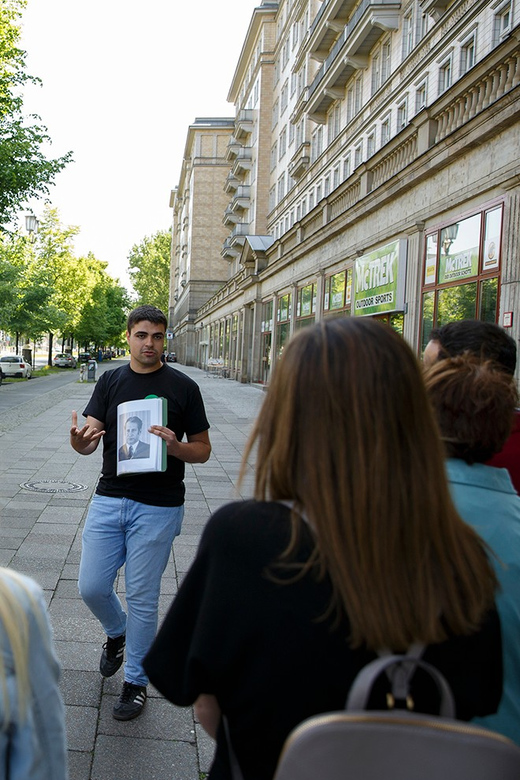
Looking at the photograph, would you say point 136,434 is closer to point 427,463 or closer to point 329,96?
point 427,463

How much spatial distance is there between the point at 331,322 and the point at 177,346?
369ft

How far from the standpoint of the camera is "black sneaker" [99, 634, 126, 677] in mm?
4102

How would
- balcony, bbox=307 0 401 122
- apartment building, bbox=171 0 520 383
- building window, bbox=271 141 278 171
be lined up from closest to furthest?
apartment building, bbox=171 0 520 383
balcony, bbox=307 0 401 122
building window, bbox=271 141 278 171

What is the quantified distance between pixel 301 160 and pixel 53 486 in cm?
2952

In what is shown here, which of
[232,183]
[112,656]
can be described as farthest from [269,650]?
[232,183]

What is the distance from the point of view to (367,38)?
25.1m

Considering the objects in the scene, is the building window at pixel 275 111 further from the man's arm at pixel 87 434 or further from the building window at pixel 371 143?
the man's arm at pixel 87 434

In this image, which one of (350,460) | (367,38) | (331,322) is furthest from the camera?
(367,38)

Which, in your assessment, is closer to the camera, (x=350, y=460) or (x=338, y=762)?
(x=338, y=762)

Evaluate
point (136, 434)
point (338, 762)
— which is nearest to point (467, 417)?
point (338, 762)

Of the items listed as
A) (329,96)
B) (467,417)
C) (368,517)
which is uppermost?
(329,96)

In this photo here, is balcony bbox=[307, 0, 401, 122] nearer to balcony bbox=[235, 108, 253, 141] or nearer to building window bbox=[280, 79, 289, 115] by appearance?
building window bbox=[280, 79, 289, 115]

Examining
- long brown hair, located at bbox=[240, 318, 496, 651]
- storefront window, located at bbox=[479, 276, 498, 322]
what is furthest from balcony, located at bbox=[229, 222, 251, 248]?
long brown hair, located at bbox=[240, 318, 496, 651]

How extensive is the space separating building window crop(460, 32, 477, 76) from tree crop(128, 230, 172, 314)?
107 metres
